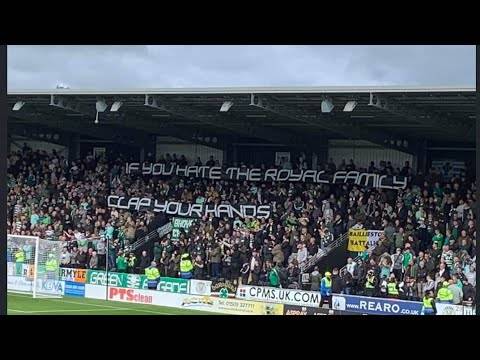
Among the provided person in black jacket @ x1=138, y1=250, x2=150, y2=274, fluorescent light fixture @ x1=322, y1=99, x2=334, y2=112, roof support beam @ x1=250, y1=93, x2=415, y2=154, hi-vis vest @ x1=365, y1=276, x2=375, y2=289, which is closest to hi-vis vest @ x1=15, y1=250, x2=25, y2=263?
person in black jacket @ x1=138, y1=250, x2=150, y2=274

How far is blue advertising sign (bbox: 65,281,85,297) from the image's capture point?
1895 cm

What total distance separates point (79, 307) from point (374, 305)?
6141 millimetres

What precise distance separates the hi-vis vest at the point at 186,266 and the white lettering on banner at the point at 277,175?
455 centimetres

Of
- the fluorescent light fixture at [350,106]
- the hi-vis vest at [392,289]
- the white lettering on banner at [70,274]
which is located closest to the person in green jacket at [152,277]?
the white lettering on banner at [70,274]

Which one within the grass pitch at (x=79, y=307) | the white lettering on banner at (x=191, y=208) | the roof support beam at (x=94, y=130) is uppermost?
the roof support beam at (x=94, y=130)

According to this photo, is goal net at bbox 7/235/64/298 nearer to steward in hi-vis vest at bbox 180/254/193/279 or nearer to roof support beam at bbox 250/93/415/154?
steward in hi-vis vest at bbox 180/254/193/279

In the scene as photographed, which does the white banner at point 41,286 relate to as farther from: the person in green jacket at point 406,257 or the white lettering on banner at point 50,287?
the person in green jacket at point 406,257

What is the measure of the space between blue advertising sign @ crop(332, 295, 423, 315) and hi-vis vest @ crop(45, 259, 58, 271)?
281 inches

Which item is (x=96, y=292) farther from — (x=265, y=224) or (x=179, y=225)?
(x=265, y=224)

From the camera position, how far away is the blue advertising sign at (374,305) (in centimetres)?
1470

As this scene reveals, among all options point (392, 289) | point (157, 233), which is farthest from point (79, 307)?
point (392, 289)

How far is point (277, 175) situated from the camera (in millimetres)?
22188
